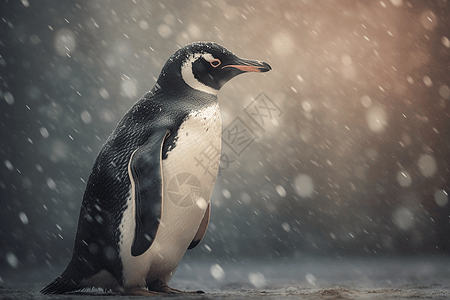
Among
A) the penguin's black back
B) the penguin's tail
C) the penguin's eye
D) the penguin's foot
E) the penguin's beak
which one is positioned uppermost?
the penguin's beak

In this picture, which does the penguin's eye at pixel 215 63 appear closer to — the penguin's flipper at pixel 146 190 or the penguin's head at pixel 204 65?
the penguin's head at pixel 204 65

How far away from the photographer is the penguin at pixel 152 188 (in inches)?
32.5

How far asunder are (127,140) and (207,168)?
222 millimetres

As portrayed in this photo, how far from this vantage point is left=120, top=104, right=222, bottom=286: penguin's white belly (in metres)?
0.86

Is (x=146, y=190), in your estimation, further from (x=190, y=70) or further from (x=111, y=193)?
(x=190, y=70)

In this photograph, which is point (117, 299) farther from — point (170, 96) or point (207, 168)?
point (170, 96)

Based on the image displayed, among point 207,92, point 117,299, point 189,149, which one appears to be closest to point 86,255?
point 117,299

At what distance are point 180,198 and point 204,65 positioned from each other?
15.1 inches

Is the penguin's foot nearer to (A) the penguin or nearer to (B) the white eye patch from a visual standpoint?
(A) the penguin

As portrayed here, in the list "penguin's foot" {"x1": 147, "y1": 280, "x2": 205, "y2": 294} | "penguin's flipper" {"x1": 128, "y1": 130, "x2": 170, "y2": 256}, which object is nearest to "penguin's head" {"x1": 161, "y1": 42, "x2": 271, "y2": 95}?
"penguin's flipper" {"x1": 128, "y1": 130, "x2": 170, "y2": 256}

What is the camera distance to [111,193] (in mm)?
865

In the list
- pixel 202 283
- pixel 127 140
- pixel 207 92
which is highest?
pixel 207 92

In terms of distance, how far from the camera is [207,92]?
1.02 meters

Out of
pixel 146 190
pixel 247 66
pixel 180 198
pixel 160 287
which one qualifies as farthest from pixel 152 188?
pixel 247 66
